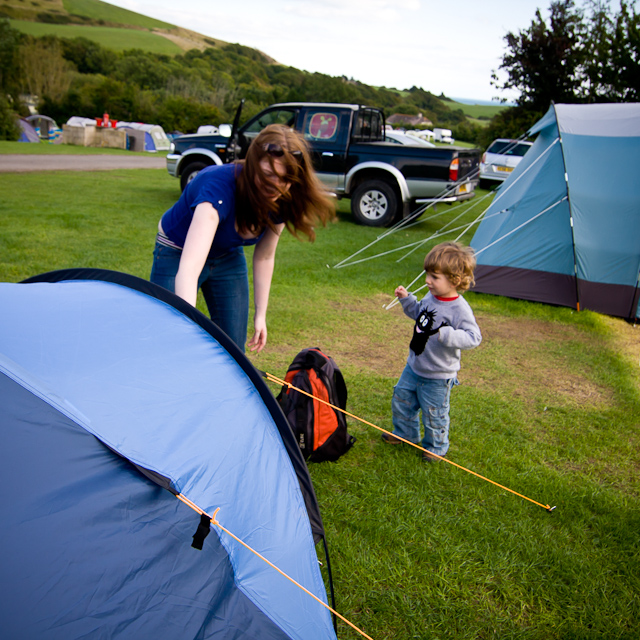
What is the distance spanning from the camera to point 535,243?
6.00 m

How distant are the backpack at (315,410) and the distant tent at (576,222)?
3.86 m

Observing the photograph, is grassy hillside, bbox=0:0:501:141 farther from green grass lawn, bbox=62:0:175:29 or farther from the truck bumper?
the truck bumper

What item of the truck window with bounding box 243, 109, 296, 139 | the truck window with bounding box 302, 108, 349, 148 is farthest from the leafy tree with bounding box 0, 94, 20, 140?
the truck window with bounding box 302, 108, 349, 148

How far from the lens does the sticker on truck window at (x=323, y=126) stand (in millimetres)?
9680

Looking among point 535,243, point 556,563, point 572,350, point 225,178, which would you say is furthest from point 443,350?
point 535,243

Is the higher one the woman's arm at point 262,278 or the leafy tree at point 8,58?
the leafy tree at point 8,58

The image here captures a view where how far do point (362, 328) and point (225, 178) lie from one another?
321 centimetres

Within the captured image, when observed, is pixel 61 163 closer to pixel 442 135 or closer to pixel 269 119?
pixel 269 119

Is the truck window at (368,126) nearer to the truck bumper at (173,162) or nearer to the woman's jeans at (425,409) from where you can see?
the truck bumper at (173,162)

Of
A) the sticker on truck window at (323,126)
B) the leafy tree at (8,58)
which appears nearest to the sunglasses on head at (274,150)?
the sticker on truck window at (323,126)

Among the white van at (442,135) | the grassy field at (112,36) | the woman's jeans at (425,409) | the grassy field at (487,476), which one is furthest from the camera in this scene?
the grassy field at (112,36)

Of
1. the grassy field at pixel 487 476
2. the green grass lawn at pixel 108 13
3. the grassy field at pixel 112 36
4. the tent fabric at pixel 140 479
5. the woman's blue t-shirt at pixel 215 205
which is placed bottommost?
the grassy field at pixel 487 476

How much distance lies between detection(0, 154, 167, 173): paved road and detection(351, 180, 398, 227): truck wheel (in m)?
8.85

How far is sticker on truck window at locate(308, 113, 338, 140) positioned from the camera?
31.8 ft
